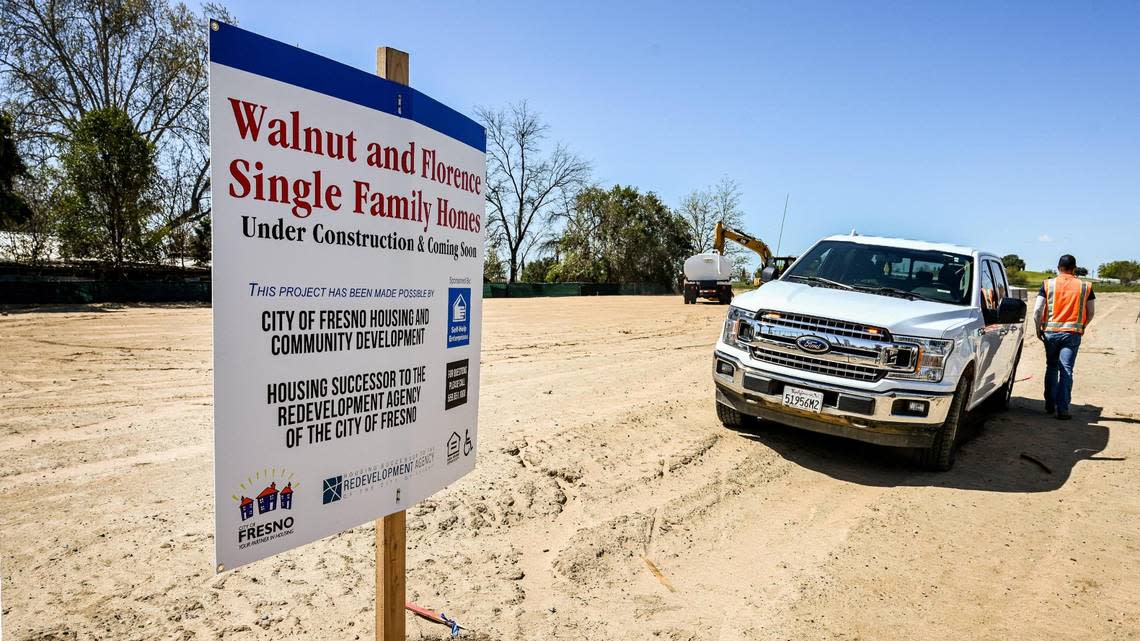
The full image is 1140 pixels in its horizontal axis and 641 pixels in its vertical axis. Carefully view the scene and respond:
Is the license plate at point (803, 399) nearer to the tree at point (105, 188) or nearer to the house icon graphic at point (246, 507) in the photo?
the house icon graphic at point (246, 507)

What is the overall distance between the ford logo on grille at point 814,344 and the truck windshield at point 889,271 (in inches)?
47.8

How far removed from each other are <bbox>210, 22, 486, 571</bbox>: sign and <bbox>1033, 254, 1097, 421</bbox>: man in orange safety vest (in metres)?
8.40

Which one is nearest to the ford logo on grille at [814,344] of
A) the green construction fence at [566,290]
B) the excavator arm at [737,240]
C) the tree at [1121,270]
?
the excavator arm at [737,240]

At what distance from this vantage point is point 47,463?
17.0 ft

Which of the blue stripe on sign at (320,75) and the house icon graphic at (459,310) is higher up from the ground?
the blue stripe on sign at (320,75)

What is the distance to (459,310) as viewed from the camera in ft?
9.14

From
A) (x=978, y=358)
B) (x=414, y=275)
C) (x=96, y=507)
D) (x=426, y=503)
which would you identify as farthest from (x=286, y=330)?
(x=978, y=358)

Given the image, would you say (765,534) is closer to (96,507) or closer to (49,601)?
(49,601)

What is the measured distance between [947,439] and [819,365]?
1.36 m

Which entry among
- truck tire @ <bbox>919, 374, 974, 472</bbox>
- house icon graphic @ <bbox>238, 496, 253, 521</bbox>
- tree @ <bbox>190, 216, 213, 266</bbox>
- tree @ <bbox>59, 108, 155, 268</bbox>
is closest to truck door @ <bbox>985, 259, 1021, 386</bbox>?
truck tire @ <bbox>919, 374, 974, 472</bbox>

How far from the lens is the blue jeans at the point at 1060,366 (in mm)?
8203

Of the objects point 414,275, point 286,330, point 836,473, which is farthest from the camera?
point 836,473

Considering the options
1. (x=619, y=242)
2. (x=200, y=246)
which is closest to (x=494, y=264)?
(x=619, y=242)

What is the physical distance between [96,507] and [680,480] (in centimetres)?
438
